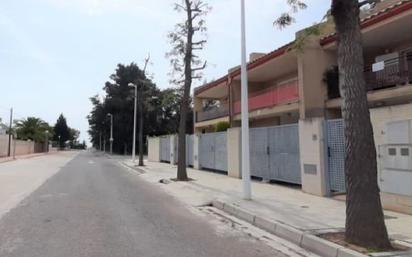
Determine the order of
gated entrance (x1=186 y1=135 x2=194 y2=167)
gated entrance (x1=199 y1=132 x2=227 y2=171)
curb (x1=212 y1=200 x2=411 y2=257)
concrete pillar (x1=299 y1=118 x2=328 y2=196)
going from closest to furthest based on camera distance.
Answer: curb (x1=212 y1=200 x2=411 y2=257), concrete pillar (x1=299 y1=118 x2=328 y2=196), gated entrance (x1=199 y1=132 x2=227 y2=171), gated entrance (x1=186 y1=135 x2=194 y2=167)

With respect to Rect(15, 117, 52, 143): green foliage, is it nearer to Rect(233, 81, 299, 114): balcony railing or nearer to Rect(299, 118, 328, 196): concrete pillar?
Rect(233, 81, 299, 114): balcony railing

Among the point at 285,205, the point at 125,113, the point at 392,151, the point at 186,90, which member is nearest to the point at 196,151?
the point at 186,90

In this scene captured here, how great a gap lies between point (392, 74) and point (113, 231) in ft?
49.6

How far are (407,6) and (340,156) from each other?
23.3 ft

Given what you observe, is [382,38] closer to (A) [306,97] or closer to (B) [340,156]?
(A) [306,97]

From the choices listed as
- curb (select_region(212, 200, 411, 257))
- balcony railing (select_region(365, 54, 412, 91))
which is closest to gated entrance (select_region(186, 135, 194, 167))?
balcony railing (select_region(365, 54, 412, 91))

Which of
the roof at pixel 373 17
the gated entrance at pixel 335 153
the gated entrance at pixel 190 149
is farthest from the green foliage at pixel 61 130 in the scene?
the gated entrance at pixel 335 153

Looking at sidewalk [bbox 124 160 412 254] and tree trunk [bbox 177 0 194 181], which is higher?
tree trunk [bbox 177 0 194 181]

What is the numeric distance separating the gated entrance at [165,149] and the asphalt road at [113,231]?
27.1 m

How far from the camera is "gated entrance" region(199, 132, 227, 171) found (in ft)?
85.5

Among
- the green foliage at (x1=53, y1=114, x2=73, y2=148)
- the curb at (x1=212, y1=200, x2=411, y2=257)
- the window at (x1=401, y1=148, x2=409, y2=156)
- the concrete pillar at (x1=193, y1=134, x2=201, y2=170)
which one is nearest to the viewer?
the curb at (x1=212, y1=200, x2=411, y2=257)

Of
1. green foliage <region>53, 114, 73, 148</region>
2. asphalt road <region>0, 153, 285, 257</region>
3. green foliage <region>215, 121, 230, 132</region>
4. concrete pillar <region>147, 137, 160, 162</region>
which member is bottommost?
asphalt road <region>0, 153, 285, 257</region>

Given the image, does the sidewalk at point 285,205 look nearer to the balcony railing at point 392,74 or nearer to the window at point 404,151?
the window at point 404,151

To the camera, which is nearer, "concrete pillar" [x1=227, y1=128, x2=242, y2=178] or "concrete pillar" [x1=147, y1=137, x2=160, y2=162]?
"concrete pillar" [x1=227, y1=128, x2=242, y2=178]
